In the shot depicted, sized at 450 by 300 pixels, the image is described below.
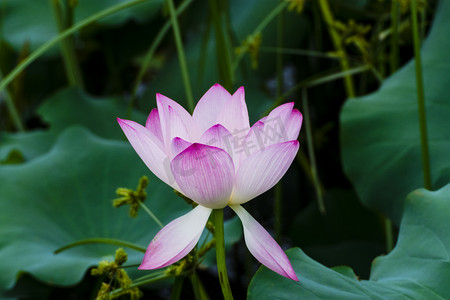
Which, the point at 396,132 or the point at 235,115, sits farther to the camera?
the point at 396,132

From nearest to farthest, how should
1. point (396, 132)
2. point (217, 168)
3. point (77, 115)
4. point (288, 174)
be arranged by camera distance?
point (217, 168)
point (396, 132)
point (77, 115)
point (288, 174)

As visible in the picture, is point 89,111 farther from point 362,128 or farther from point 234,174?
point 234,174

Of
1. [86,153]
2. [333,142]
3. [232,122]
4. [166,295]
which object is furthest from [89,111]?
[232,122]

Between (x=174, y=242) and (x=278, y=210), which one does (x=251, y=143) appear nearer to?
(x=174, y=242)

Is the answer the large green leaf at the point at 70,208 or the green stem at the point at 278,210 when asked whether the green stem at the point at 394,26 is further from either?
the large green leaf at the point at 70,208

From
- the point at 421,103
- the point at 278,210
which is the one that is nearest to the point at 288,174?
the point at 278,210

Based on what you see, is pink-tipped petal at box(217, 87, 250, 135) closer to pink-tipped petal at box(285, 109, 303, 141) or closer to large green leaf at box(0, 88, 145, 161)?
pink-tipped petal at box(285, 109, 303, 141)

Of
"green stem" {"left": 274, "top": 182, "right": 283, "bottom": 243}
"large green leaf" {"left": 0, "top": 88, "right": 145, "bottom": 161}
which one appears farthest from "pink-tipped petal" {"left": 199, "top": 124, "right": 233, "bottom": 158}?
"large green leaf" {"left": 0, "top": 88, "right": 145, "bottom": 161}
